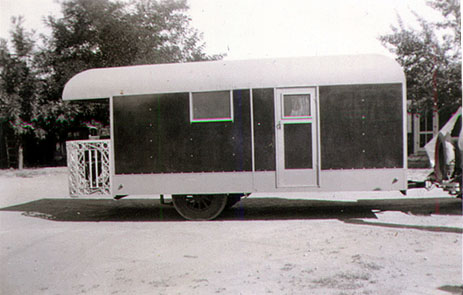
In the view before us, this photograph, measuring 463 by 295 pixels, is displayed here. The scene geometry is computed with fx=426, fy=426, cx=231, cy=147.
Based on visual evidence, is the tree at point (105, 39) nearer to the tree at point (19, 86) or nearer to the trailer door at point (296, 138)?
the tree at point (19, 86)

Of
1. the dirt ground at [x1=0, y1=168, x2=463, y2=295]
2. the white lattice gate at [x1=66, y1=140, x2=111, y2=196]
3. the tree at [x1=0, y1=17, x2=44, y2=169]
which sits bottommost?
the dirt ground at [x1=0, y1=168, x2=463, y2=295]

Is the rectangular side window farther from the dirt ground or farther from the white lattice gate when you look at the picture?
the dirt ground

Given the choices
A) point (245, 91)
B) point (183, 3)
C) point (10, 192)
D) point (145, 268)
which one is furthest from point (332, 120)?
point (183, 3)

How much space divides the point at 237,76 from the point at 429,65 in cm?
1030

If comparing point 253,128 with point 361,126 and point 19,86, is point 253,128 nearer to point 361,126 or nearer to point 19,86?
point 361,126

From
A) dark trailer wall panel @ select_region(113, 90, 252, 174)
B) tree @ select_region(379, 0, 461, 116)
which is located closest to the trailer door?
dark trailer wall panel @ select_region(113, 90, 252, 174)

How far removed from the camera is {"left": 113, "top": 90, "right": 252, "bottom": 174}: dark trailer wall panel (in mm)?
7906

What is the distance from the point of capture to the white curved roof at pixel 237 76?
25.1 feet

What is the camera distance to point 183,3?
21.4 metres

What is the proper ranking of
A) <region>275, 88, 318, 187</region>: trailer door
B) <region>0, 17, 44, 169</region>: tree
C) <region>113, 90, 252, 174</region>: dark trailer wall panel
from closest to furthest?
<region>275, 88, 318, 187</region>: trailer door → <region>113, 90, 252, 174</region>: dark trailer wall panel → <region>0, 17, 44, 169</region>: tree

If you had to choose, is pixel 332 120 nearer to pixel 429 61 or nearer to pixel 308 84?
pixel 308 84

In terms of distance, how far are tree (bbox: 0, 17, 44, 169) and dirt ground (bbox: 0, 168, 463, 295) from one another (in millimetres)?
11161

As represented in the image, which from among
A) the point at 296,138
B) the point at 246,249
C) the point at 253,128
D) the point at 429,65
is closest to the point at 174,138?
the point at 253,128

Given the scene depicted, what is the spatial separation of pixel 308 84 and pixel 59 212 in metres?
6.37
